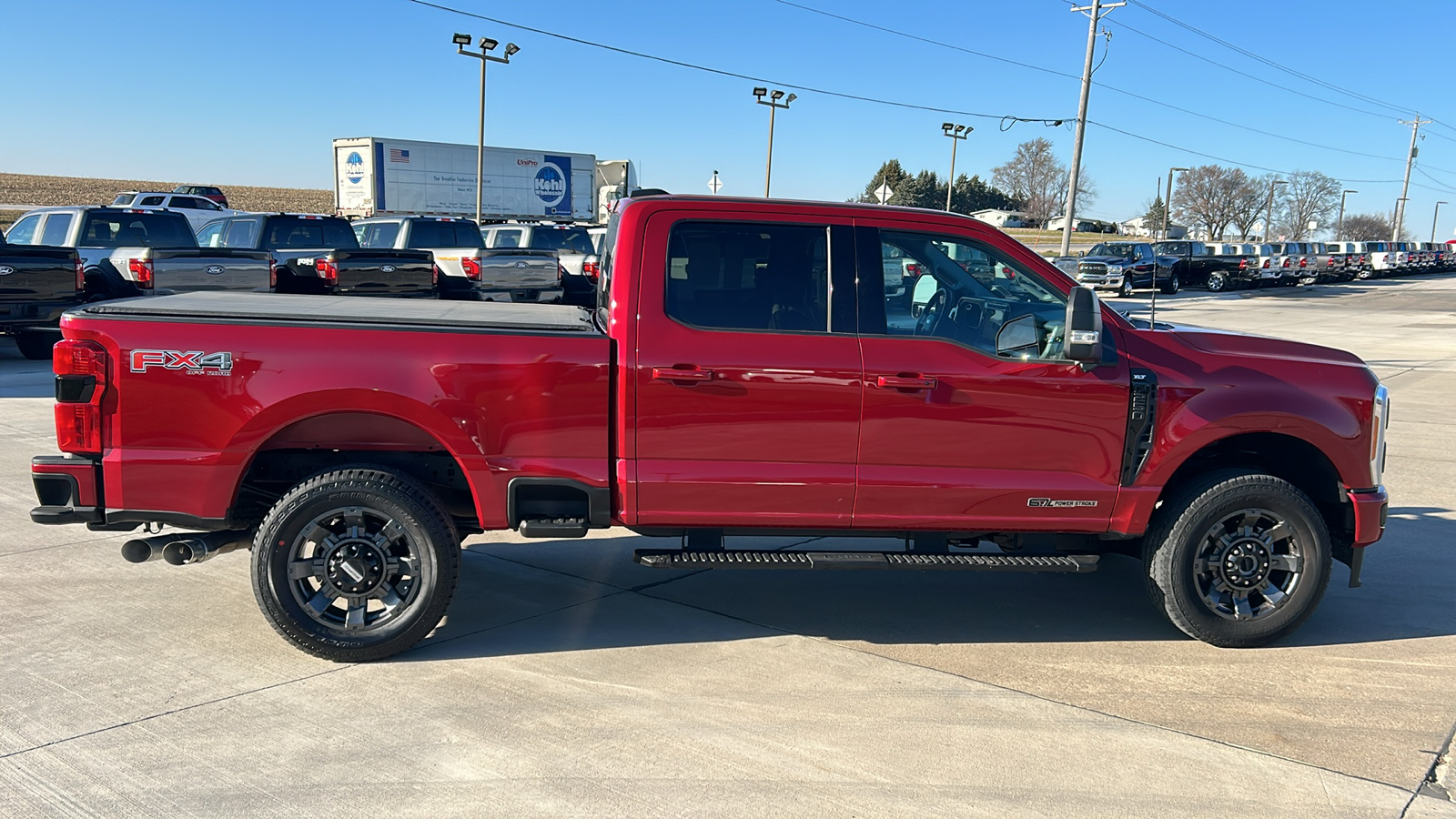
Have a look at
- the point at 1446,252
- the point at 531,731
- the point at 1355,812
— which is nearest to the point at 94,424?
the point at 531,731

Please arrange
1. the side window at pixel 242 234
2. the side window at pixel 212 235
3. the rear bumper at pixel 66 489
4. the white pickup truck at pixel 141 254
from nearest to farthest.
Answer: the rear bumper at pixel 66 489 → the white pickup truck at pixel 141 254 → the side window at pixel 242 234 → the side window at pixel 212 235

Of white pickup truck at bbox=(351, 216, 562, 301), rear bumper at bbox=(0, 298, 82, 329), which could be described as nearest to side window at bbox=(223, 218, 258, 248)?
white pickup truck at bbox=(351, 216, 562, 301)

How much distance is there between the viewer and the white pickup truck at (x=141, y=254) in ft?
44.2

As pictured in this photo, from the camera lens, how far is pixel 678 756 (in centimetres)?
386

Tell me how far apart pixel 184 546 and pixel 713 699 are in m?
2.43

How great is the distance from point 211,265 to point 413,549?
1064cm

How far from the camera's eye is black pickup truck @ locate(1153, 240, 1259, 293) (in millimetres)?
41812

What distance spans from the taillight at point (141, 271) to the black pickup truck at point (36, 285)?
588mm

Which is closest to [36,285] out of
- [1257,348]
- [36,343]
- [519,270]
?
[36,343]

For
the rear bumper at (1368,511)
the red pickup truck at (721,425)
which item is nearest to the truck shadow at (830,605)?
the red pickup truck at (721,425)

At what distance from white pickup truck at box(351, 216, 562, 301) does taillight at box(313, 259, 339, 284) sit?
209 cm

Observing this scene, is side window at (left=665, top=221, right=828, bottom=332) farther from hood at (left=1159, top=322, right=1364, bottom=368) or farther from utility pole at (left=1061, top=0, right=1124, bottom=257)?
utility pole at (left=1061, top=0, right=1124, bottom=257)

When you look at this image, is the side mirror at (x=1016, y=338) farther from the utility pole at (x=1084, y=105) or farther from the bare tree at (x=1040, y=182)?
the bare tree at (x=1040, y=182)

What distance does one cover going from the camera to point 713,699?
14.3 feet
